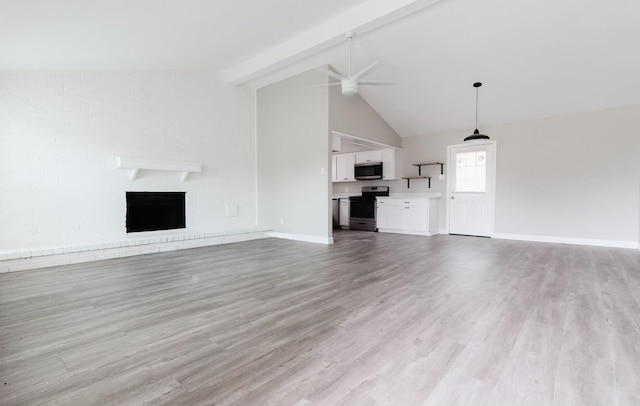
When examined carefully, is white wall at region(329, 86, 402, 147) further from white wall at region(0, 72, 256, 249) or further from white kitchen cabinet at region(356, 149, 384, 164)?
white wall at region(0, 72, 256, 249)

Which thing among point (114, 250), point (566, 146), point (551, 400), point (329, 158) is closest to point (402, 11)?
point (329, 158)

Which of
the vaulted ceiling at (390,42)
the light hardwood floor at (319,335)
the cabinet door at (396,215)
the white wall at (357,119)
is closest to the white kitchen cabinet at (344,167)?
the white wall at (357,119)

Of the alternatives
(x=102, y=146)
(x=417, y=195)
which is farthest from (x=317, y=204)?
(x=102, y=146)

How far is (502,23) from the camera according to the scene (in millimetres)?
4074

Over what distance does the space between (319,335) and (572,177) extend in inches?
249

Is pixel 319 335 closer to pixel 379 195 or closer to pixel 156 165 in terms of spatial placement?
pixel 156 165

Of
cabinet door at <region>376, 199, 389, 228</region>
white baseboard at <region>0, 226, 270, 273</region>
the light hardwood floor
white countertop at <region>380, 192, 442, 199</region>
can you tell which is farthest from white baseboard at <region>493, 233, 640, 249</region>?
white baseboard at <region>0, 226, 270, 273</region>

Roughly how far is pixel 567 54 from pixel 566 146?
2.11 m

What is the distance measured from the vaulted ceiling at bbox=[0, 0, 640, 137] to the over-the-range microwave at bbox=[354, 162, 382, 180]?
198cm

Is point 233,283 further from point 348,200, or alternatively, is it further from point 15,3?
point 348,200

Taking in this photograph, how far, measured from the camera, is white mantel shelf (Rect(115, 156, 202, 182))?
15.4 feet

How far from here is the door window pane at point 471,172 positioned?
682 cm

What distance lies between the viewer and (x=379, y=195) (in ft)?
26.0

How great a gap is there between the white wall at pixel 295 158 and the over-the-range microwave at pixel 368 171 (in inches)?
99.7
